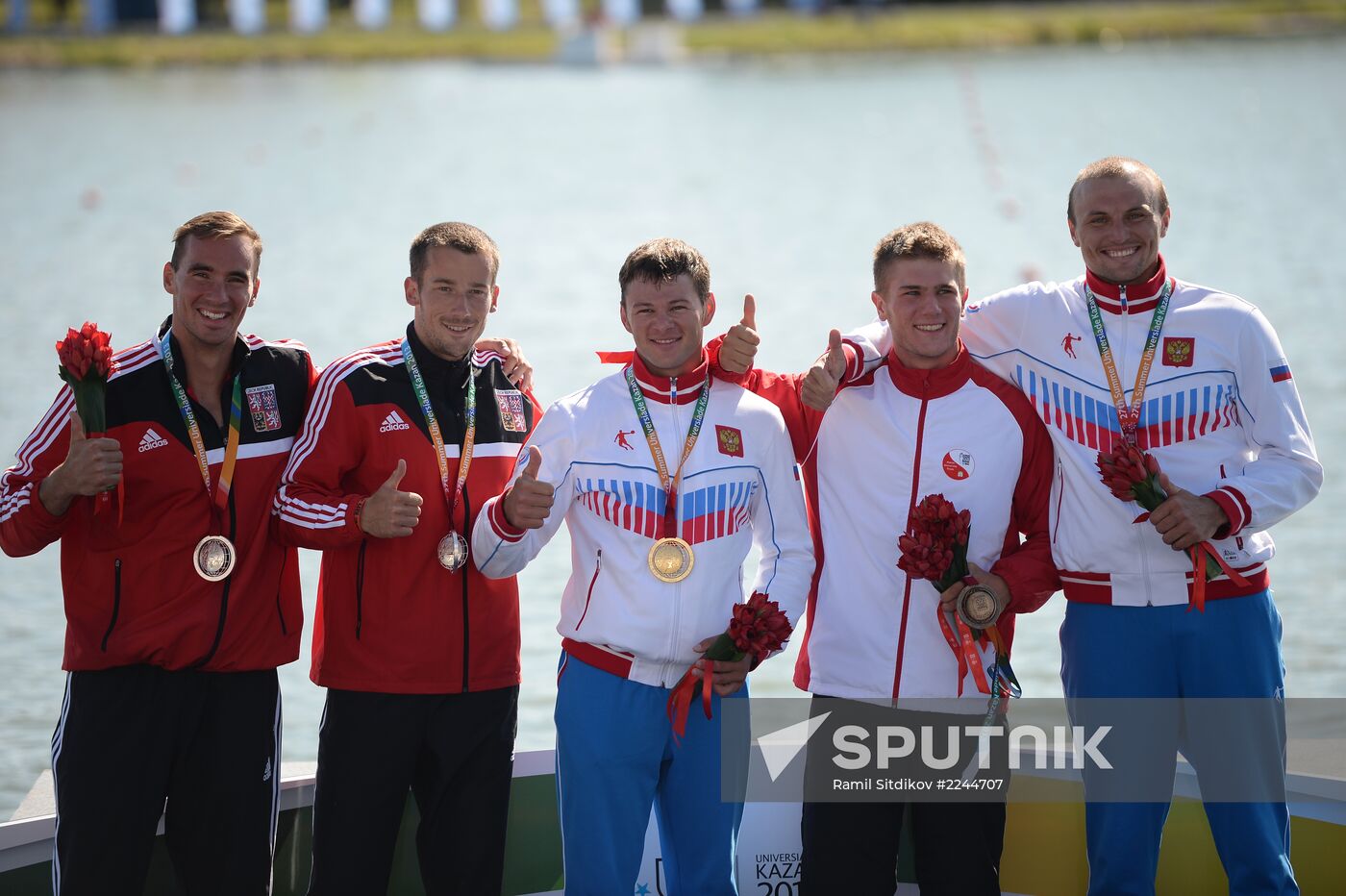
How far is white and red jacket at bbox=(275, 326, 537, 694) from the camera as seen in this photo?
3553 millimetres

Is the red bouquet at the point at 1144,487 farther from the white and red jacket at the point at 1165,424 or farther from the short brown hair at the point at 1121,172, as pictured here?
the short brown hair at the point at 1121,172

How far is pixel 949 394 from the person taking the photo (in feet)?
11.8

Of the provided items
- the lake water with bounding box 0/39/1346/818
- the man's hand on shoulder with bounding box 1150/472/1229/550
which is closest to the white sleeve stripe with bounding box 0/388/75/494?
the man's hand on shoulder with bounding box 1150/472/1229/550

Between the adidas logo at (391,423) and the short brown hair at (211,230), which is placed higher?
the short brown hair at (211,230)

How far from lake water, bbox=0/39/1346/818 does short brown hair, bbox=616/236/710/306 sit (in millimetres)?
4034

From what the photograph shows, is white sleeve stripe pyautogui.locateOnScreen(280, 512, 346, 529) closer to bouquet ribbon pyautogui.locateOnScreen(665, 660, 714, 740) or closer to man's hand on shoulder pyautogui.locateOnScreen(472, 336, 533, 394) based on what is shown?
man's hand on shoulder pyautogui.locateOnScreen(472, 336, 533, 394)

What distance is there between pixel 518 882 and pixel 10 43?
1560 inches

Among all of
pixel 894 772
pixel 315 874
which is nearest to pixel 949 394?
pixel 894 772

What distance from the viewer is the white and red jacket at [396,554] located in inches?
140

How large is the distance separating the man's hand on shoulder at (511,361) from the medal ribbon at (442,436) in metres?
0.20

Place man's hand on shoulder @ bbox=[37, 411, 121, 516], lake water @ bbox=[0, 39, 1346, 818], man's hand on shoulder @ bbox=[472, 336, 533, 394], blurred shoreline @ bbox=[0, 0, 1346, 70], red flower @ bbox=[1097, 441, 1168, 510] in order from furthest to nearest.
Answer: blurred shoreline @ bbox=[0, 0, 1346, 70] < lake water @ bbox=[0, 39, 1346, 818] < man's hand on shoulder @ bbox=[472, 336, 533, 394] < red flower @ bbox=[1097, 441, 1168, 510] < man's hand on shoulder @ bbox=[37, 411, 121, 516]

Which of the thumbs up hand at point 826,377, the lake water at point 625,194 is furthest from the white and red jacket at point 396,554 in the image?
the lake water at point 625,194

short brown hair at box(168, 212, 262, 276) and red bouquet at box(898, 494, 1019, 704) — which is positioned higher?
short brown hair at box(168, 212, 262, 276)

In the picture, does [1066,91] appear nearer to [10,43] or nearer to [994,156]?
[994,156]
